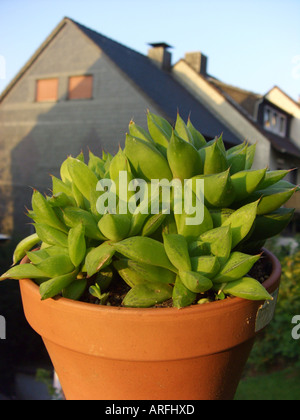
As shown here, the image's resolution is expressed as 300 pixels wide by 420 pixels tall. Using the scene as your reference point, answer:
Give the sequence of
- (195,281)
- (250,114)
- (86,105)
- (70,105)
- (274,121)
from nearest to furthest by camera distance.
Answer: (195,281), (86,105), (70,105), (250,114), (274,121)

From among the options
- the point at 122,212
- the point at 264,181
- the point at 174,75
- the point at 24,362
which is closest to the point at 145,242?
the point at 122,212

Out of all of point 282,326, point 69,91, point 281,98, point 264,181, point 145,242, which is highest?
point 281,98

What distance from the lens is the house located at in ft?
35.5

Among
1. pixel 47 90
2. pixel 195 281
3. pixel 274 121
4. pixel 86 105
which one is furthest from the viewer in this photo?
pixel 274 121

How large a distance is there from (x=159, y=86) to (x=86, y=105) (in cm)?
223

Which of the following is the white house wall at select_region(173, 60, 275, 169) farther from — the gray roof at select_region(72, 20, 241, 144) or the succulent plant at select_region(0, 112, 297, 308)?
the succulent plant at select_region(0, 112, 297, 308)

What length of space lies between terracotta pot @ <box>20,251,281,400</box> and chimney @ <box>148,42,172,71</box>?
13.3 m

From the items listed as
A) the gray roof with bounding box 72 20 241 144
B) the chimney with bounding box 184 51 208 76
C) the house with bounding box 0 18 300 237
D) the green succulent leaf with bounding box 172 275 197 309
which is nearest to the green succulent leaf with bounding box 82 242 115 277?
the green succulent leaf with bounding box 172 275 197 309

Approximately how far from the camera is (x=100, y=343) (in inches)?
26.9

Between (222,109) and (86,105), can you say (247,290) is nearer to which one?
(86,105)

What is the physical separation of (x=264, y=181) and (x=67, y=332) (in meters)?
0.48

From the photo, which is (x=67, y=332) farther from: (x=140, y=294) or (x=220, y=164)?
(x=220, y=164)

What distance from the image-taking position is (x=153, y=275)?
73 centimetres

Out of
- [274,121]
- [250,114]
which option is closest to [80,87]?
[250,114]
